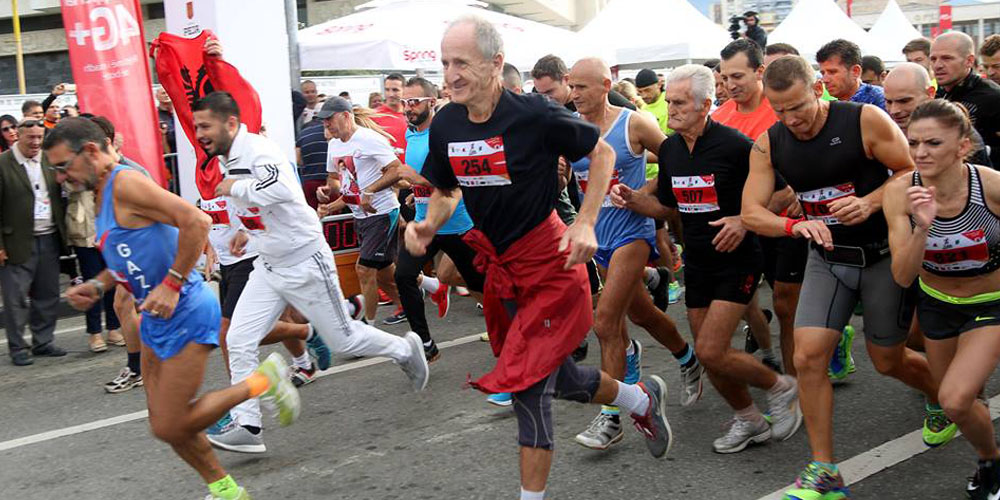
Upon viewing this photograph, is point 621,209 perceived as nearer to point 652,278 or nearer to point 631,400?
point 631,400

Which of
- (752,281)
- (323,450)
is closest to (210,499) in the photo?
(323,450)

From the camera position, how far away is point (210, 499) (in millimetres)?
4668

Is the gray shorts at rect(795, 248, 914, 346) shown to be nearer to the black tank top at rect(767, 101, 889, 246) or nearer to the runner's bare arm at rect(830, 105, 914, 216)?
the black tank top at rect(767, 101, 889, 246)

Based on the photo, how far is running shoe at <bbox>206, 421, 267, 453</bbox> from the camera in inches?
213

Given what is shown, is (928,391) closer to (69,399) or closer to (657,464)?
(657,464)

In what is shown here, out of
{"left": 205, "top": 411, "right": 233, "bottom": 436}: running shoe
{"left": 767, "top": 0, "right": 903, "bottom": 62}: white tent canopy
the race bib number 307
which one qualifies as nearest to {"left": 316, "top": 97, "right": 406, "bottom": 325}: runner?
{"left": 205, "top": 411, "right": 233, "bottom": 436}: running shoe

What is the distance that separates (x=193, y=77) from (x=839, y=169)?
5251 millimetres

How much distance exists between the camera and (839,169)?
4.57 meters

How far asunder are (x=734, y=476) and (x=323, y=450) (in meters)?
2.20

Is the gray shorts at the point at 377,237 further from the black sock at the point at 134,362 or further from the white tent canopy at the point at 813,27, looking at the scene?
the white tent canopy at the point at 813,27

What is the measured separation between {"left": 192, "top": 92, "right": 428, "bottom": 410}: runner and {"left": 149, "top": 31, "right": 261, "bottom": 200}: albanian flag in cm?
201

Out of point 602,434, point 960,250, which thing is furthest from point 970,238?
point 602,434

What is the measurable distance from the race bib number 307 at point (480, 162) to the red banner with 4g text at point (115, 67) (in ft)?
21.5

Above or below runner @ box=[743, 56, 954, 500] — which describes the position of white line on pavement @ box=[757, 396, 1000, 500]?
below
